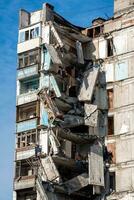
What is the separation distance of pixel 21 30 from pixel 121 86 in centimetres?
1060

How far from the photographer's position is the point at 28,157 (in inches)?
1816

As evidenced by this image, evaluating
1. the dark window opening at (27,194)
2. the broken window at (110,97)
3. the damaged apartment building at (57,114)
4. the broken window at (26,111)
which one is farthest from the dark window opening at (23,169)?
the broken window at (110,97)

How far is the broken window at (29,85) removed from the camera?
4903 centimetres

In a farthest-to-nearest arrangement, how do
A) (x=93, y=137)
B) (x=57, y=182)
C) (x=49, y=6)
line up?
(x=49, y=6)
(x=93, y=137)
(x=57, y=182)

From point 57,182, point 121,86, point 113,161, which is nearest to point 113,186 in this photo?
point 113,161

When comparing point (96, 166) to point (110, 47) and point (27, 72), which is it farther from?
point (110, 47)

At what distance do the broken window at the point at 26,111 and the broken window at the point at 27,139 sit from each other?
1.46m

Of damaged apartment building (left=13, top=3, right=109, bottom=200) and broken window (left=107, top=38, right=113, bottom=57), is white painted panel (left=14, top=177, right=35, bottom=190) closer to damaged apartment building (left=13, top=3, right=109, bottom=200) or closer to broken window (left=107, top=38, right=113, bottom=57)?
damaged apartment building (left=13, top=3, right=109, bottom=200)

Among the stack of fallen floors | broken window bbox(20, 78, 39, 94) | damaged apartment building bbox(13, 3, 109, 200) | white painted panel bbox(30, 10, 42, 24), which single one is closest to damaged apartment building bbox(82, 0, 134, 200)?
damaged apartment building bbox(13, 3, 109, 200)

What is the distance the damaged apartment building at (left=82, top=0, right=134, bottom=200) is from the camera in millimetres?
45312

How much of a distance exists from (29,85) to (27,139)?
5092 millimetres

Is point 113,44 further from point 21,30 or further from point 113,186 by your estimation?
point 113,186

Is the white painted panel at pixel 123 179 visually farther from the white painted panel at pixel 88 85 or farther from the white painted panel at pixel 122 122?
the white painted panel at pixel 88 85

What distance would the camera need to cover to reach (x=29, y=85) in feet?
163
